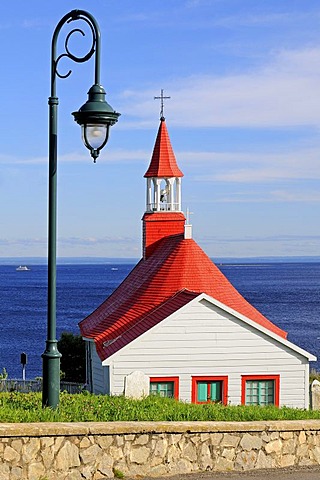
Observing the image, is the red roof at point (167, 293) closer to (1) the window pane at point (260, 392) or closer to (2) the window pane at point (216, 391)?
(1) the window pane at point (260, 392)

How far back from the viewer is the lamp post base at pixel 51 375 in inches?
384

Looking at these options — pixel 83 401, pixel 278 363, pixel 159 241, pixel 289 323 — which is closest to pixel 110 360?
Result: pixel 278 363

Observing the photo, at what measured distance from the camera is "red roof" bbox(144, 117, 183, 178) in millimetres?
27984

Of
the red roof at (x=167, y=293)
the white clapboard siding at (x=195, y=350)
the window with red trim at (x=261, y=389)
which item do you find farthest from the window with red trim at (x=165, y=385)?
the window with red trim at (x=261, y=389)

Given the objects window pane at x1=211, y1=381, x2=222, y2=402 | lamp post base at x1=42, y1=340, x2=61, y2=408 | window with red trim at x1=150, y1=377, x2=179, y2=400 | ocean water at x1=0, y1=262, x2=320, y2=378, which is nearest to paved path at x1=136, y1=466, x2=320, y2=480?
lamp post base at x1=42, y1=340, x2=61, y2=408

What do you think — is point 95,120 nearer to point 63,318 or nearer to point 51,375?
point 51,375

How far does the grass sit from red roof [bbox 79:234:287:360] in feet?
36.6

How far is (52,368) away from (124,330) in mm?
13140

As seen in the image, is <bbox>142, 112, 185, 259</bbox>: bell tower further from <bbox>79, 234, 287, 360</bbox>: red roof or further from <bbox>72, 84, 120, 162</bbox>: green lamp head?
<bbox>72, 84, 120, 162</bbox>: green lamp head

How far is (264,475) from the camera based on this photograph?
9.63 metres

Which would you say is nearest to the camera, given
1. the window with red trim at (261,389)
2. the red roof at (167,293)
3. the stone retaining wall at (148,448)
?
the stone retaining wall at (148,448)

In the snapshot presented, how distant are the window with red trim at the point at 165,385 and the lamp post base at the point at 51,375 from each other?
1113 cm

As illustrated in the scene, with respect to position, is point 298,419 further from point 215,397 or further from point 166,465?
point 215,397

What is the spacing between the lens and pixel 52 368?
9820mm
